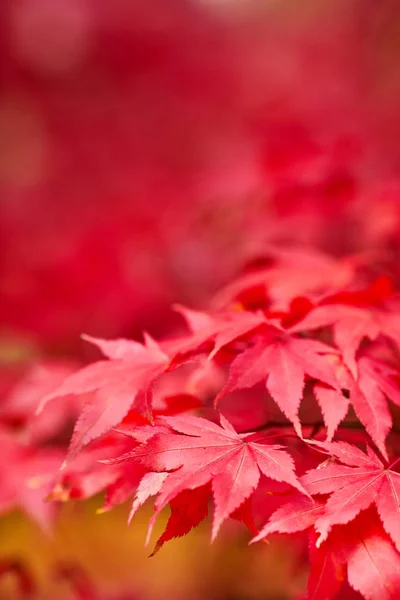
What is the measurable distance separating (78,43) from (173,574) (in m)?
3.04

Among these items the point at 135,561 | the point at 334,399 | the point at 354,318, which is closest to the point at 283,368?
the point at 334,399

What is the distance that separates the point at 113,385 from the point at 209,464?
17 centimetres

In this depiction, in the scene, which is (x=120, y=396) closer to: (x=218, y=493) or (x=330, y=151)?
(x=218, y=493)

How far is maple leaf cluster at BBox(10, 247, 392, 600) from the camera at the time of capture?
0.62 m

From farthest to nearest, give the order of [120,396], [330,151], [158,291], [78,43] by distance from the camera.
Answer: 1. [78,43]
2. [158,291]
3. [330,151]
4. [120,396]

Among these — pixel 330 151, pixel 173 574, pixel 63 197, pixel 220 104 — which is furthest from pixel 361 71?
pixel 173 574

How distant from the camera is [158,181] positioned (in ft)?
9.28

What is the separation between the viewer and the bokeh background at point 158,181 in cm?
170

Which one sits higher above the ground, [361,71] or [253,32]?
[253,32]

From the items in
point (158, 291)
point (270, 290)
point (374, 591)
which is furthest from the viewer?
point (158, 291)

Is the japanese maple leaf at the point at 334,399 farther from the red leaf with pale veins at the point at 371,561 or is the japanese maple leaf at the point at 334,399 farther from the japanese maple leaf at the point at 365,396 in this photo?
the red leaf with pale veins at the point at 371,561

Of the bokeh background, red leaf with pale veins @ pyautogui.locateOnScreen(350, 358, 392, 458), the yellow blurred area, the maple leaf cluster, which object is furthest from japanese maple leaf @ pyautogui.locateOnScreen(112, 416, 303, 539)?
the yellow blurred area

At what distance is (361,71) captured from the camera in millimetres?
3660

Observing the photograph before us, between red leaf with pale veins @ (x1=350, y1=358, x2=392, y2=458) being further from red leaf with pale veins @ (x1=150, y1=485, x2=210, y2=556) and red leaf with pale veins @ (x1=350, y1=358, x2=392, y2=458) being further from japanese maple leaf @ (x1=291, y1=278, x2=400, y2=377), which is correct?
red leaf with pale veins @ (x1=150, y1=485, x2=210, y2=556)
